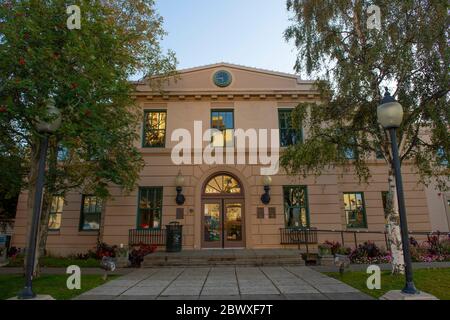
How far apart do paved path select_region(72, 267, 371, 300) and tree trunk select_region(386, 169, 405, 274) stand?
2114 millimetres

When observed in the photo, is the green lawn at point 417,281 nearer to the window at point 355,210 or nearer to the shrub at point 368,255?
the shrub at point 368,255

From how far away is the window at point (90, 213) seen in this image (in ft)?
47.8

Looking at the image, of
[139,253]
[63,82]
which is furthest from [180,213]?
[63,82]

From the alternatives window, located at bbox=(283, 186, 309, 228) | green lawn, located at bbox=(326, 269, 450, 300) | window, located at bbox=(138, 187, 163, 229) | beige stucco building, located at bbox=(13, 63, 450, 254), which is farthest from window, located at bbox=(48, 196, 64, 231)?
green lawn, located at bbox=(326, 269, 450, 300)

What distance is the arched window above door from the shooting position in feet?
48.3

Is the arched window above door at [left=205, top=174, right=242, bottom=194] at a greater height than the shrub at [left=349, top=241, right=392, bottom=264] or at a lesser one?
greater

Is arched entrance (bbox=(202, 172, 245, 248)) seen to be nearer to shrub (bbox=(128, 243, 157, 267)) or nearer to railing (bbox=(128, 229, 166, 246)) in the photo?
railing (bbox=(128, 229, 166, 246))

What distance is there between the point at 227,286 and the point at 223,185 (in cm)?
770

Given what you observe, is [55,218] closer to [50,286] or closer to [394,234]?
[50,286]

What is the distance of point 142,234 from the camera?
45.7ft

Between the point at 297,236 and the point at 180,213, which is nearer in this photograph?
the point at 297,236

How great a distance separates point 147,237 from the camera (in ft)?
45.6

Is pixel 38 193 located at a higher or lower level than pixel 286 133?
lower

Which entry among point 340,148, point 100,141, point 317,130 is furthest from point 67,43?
point 340,148
